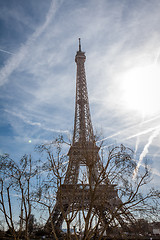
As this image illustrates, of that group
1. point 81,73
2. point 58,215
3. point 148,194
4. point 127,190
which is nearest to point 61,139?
point 127,190

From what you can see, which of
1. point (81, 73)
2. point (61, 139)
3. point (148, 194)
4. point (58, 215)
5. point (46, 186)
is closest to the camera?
point (148, 194)

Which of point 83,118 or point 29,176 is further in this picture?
point 83,118

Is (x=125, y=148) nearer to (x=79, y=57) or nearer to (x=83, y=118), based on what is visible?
(x=83, y=118)

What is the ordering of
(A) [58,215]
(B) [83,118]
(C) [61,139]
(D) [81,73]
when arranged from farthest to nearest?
(D) [81,73] → (B) [83,118] → (A) [58,215] → (C) [61,139]

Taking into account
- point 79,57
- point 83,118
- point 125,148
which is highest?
point 79,57

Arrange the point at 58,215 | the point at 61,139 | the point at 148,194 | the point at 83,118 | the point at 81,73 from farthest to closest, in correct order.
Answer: the point at 81,73 < the point at 83,118 < the point at 58,215 < the point at 61,139 < the point at 148,194

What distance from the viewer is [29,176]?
6.47 m

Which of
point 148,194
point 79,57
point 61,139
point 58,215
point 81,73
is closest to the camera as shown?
point 148,194

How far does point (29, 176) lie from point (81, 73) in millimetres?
41465

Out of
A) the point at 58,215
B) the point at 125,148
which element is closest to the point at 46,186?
the point at 125,148

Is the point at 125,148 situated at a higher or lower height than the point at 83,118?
lower

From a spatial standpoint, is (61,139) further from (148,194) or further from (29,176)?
(148,194)

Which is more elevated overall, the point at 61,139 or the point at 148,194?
the point at 61,139

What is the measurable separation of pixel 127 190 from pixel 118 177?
19.1 inches
